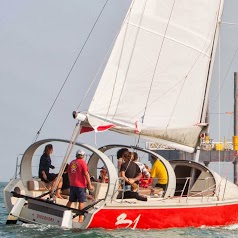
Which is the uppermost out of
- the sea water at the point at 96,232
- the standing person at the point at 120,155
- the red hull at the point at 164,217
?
the standing person at the point at 120,155

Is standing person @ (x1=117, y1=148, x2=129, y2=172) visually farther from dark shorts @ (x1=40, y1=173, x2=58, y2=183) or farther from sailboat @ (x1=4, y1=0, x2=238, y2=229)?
dark shorts @ (x1=40, y1=173, x2=58, y2=183)

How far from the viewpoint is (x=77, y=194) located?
63.8ft

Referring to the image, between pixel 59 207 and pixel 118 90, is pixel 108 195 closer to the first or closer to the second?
pixel 59 207

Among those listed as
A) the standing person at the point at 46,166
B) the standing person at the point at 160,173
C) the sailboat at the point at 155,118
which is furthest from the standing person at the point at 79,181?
the standing person at the point at 160,173

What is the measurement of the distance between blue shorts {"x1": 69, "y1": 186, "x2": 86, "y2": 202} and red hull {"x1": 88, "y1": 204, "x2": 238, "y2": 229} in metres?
0.65

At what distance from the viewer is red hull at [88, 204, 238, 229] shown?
62.8ft

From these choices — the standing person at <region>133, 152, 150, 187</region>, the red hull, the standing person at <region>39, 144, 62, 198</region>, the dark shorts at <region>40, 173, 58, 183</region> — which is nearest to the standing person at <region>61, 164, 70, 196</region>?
the standing person at <region>39, 144, 62, 198</region>

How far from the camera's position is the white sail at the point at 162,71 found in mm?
21359

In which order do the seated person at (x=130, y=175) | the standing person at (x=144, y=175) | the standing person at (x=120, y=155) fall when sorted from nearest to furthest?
the seated person at (x=130, y=175)
the standing person at (x=120, y=155)
the standing person at (x=144, y=175)

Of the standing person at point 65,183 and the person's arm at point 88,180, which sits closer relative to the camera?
the person's arm at point 88,180

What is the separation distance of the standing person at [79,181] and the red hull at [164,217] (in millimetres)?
624

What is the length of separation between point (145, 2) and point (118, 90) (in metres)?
2.47

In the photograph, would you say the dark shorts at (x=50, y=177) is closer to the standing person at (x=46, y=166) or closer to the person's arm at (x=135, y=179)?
the standing person at (x=46, y=166)

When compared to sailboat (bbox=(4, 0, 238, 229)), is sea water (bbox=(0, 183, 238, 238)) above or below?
below
